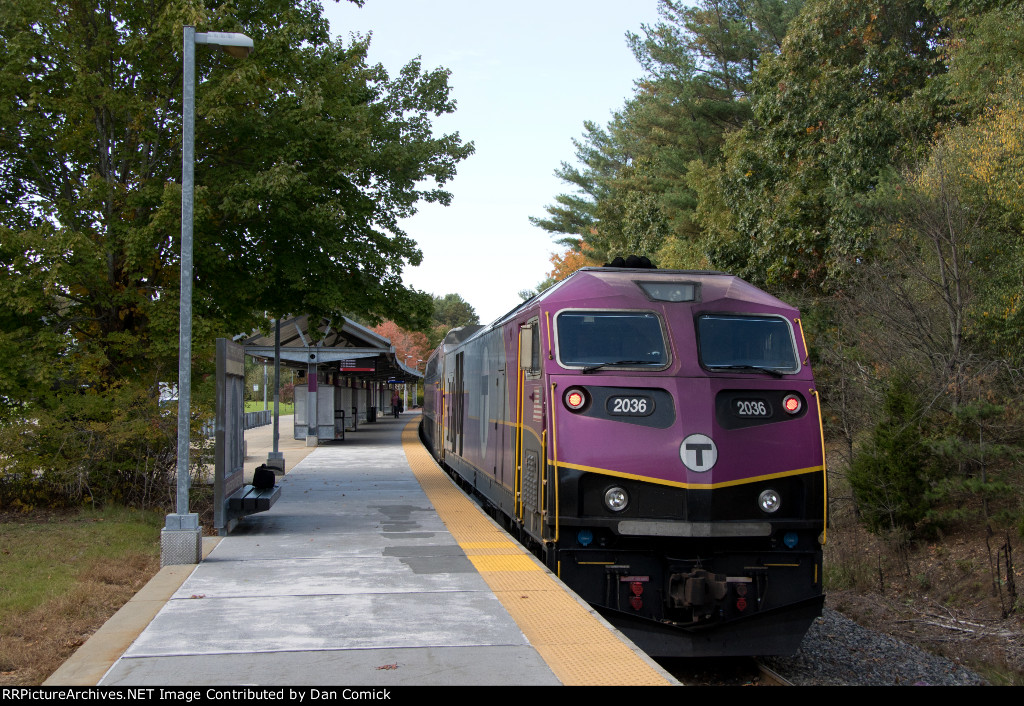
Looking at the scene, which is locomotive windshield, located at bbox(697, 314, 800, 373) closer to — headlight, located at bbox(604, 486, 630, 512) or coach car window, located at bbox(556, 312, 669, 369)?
coach car window, located at bbox(556, 312, 669, 369)

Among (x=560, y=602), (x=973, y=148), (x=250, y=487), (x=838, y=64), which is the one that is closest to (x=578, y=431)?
(x=560, y=602)

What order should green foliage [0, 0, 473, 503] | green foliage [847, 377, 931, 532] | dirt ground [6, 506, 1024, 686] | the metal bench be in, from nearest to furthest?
dirt ground [6, 506, 1024, 686] < the metal bench < green foliage [0, 0, 473, 503] < green foliage [847, 377, 931, 532]

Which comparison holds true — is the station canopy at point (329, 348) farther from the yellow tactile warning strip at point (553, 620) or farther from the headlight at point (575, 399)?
the headlight at point (575, 399)

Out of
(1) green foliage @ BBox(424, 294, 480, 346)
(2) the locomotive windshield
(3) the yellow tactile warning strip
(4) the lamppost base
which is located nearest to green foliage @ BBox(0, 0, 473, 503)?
(4) the lamppost base

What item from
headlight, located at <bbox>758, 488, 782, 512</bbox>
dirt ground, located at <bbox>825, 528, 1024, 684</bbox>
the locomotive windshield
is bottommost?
dirt ground, located at <bbox>825, 528, 1024, 684</bbox>

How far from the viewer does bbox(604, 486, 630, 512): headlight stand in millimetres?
7887

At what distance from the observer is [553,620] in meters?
6.88

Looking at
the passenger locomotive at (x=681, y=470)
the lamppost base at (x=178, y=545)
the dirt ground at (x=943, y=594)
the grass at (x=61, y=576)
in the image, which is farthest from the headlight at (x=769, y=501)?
the lamppost base at (x=178, y=545)

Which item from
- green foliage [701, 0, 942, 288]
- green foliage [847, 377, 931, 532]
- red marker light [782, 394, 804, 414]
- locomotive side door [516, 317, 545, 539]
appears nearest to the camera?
red marker light [782, 394, 804, 414]

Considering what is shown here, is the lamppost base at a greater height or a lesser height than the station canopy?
lesser

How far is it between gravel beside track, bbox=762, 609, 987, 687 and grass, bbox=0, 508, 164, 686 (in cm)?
616

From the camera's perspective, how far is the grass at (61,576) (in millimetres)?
6582

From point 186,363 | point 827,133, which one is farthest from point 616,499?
point 827,133

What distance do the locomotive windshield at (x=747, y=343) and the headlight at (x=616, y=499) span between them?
4.82ft
